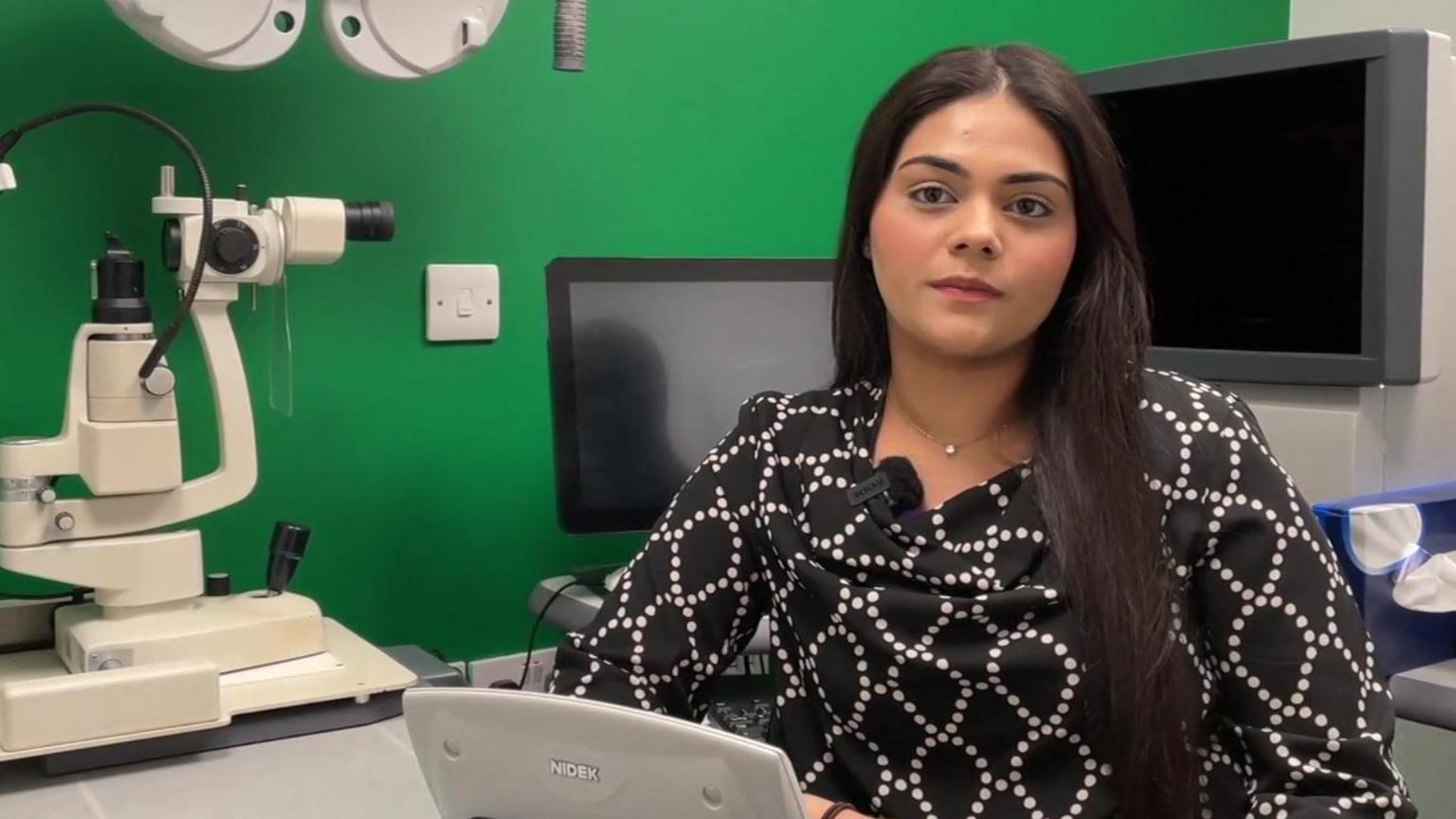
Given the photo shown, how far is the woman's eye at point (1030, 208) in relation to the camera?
1.01m

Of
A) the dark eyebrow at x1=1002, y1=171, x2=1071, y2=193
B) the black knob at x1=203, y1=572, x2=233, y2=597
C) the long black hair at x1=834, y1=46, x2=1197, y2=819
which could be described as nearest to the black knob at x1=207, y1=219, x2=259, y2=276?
the black knob at x1=203, y1=572, x2=233, y2=597

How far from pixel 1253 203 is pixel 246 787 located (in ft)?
4.12

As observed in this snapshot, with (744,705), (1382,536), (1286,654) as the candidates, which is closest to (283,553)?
(744,705)

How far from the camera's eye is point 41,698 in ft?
3.53

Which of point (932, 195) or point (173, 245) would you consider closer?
point (932, 195)

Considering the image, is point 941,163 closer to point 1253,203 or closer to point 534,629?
point 1253,203

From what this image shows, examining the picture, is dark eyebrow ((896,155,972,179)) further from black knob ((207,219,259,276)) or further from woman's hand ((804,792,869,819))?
black knob ((207,219,259,276))

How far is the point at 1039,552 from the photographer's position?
1.03m

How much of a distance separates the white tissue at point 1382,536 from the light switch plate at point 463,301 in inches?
39.7

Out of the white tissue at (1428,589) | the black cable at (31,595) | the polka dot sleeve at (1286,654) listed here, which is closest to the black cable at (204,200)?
the black cable at (31,595)

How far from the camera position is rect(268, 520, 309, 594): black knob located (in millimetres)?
1355

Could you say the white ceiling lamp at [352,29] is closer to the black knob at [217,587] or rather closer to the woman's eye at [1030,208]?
the black knob at [217,587]

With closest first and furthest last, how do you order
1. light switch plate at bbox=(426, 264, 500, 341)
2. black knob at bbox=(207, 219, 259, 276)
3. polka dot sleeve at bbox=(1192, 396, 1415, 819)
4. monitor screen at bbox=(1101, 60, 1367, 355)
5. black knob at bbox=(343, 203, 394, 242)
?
polka dot sleeve at bbox=(1192, 396, 1415, 819) < black knob at bbox=(207, 219, 259, 276) < black knob at bbox=(343, 203, 394, 242) < monitor screen at bbox=(1101, 60, 1367, 355) < light switch plate at bbox=(426, 264, 500, 341)

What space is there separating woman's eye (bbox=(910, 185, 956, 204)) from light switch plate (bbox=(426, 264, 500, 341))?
2.54 ft
